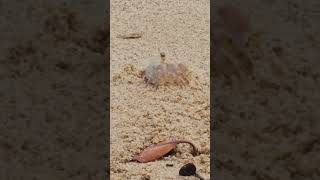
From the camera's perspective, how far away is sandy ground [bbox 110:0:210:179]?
7.45ft

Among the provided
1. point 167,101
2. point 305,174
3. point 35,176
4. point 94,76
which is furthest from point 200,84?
point 35,176

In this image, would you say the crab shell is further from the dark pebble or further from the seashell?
the dark pebble

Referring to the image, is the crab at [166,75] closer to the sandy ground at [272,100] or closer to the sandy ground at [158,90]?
the sandy ground at [158,90]

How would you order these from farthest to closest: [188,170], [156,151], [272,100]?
[272,100], [156,151], [188,170]

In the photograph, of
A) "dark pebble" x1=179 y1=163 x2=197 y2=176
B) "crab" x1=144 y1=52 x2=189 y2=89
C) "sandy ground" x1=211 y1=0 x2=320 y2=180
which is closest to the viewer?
"dark pebble" x1=179 y1=163 x2=197 y2=176

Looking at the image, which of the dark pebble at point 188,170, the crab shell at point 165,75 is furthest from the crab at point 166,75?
the dark pebble at point 188,170

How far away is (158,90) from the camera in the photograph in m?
2.62

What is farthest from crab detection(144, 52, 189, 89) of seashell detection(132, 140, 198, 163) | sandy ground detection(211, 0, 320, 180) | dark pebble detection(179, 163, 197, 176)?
dark pebble detection(179, 163, 197, 176)

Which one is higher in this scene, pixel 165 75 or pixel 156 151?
pixel 165 75

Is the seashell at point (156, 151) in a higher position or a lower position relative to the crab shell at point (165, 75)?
lower

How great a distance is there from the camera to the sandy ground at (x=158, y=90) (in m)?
2.27

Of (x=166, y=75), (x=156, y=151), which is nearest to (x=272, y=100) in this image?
(x=166, y=75)

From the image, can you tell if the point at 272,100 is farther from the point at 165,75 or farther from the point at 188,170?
the point at 188,170

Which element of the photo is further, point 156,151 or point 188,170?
point 156,151
